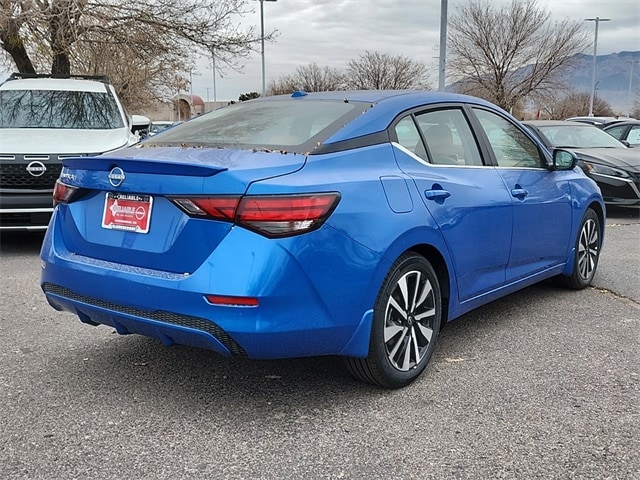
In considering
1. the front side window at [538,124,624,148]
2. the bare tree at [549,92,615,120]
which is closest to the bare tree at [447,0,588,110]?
the bare tree at [549,92,615,120]

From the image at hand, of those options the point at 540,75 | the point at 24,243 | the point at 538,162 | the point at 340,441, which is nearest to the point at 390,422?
the point at 340,441

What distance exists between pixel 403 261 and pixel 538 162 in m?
2.06

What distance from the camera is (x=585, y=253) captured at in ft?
18.2

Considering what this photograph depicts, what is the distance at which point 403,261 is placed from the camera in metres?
3.30

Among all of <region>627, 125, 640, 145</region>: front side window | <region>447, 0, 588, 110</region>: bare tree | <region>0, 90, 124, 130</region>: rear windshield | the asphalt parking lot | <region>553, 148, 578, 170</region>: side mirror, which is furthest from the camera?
<region>447, 0, 588, 110</region>: bare tree

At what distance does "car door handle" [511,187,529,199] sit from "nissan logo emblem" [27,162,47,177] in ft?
Result: 15.9

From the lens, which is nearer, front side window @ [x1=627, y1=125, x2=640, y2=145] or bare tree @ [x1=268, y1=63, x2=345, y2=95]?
front side window @ [x1=627, y1=125, x2=640, y2=145]

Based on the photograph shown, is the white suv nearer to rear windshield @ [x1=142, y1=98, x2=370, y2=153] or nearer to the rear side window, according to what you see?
rear windshield @ [x1=142, y1=98, x2=370, y2=153]

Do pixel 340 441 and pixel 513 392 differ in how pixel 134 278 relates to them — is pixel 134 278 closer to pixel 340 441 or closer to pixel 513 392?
pixel 340 441

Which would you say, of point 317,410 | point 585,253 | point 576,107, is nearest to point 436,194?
point 317,410

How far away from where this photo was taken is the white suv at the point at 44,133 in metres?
6.80

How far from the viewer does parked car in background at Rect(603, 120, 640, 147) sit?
13711 mm

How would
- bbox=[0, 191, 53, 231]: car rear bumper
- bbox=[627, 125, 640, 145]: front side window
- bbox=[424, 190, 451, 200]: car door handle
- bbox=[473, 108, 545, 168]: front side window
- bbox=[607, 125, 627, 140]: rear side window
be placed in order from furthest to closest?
bbox=[607, 125, 627, 140]: rear side window
bbox=[627, 125, 640, 145]: front side window
bbox=[0, 191, 53, 231]: car rear bumper
bbox=[473, 108, 545, 168]: front side window
bbox=[424, 190, 451, 200]: car door handle

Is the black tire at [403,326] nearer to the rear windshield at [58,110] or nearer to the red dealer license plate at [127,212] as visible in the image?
the red dealer license plate at [127,212]
